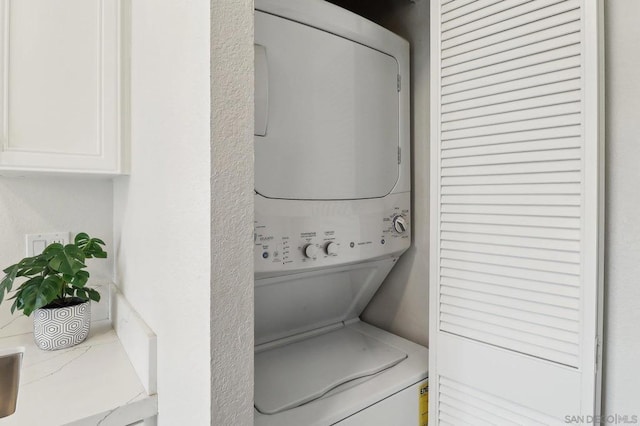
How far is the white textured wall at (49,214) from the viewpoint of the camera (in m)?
1.47

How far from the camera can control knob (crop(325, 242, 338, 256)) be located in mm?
1374

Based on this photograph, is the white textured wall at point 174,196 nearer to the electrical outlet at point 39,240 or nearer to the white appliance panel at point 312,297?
the white appliance panel at point 312,297

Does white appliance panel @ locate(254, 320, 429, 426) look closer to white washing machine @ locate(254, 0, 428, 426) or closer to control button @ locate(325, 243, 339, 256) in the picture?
white washing machine @ locate(254, 0, 428, 426)

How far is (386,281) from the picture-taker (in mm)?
1913

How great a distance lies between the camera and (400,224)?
1.66m

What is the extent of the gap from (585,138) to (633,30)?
443mm

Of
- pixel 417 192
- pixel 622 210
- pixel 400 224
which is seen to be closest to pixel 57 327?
pixel 400 224

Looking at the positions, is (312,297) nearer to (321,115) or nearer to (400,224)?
(400,224)

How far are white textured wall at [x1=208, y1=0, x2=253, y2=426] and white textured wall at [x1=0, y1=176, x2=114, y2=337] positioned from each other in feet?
3.94

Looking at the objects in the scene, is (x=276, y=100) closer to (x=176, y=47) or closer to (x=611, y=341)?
(x=176, y=47)

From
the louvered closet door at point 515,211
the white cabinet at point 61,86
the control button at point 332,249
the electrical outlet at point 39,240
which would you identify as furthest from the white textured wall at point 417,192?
the electrical outlet at point 39,240

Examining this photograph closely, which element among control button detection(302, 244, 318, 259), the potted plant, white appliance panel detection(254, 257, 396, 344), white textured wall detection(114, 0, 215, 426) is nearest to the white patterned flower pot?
the potted plant

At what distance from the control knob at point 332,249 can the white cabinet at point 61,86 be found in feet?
2.83

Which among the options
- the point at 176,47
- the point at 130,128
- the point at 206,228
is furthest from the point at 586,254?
the point at 130,128
